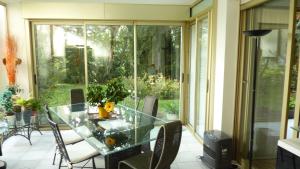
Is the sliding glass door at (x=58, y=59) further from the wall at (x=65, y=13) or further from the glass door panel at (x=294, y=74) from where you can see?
the glass door panel at (x=294, y=74)

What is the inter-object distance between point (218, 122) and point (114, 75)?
2.39 meters

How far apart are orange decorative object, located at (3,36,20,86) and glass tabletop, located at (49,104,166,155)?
135cm

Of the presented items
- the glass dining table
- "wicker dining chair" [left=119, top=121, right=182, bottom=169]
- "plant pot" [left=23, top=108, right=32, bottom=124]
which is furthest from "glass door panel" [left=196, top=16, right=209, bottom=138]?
"plant pot" [left=23, top=108, right=32, bottom=124]

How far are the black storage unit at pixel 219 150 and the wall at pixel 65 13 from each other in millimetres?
2509

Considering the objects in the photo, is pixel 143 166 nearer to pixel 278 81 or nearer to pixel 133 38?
pixel 278 81

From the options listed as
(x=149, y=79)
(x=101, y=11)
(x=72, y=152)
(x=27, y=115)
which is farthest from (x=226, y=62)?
(x=27, y=115)

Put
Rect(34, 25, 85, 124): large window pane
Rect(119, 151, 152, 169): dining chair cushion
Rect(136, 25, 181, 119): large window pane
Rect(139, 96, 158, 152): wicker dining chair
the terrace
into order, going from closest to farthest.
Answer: Rect(119, 151, 152, 169): dining chair cushion → the terrace → Rect(139, 96, 158, 152): wicker dining chair → Rect(34, 25, 85, 124): large window pane → Rect(136, 25, 181, 119): large window pane

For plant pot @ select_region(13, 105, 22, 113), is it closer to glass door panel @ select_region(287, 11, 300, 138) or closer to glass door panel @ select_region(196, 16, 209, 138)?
glass door panel @ select_region(196, 16, 209, 138)

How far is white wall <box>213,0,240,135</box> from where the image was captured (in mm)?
3092

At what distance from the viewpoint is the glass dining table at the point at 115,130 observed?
2.36 m

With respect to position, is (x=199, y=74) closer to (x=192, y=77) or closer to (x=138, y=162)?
(x=192, y=77)

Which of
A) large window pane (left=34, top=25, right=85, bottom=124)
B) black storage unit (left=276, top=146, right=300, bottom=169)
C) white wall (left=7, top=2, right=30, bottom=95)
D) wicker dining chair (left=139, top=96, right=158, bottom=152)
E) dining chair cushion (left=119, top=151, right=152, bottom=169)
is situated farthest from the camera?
large window pane (left=34, top=25, right=85, bottom=124)

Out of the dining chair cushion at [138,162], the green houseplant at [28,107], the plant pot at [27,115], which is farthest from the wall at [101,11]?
the dining chair cushion at [138,162]

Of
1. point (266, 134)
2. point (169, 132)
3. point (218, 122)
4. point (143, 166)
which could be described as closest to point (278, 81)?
point (266, 134)
